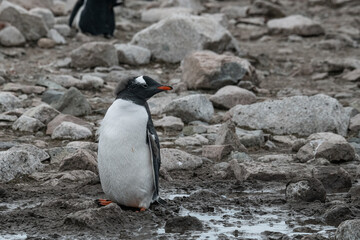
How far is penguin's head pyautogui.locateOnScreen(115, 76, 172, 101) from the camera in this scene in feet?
16.4

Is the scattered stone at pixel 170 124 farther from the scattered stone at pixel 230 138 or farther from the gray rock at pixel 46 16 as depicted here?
the gray rock at pixel 46 16

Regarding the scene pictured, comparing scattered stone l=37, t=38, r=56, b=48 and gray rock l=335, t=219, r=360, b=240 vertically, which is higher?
gray rock l=335, t=219, r=360, b=240

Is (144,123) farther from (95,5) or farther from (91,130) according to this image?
(95,5)

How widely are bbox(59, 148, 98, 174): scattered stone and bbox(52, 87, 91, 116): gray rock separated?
210 cm

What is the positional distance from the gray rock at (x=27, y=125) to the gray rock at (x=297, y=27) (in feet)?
25.8

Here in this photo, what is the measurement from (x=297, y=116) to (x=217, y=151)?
5.00ft

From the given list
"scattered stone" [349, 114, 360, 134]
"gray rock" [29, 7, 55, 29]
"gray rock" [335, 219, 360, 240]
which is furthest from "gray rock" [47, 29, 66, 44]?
"gray rock" [335, 219, 360, 240]

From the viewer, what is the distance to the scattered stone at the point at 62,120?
729 centimetres

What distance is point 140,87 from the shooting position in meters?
5.02

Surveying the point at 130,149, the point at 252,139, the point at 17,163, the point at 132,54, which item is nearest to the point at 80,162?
the point at 17,163

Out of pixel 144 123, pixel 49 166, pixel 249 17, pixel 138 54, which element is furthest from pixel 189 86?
pixel 249 17

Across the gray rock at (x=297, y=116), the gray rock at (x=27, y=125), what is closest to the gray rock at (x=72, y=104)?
the gray rock at (x=27, y=125)

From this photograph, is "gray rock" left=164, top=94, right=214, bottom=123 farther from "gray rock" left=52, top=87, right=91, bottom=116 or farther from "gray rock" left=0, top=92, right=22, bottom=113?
"gray rock" left=0, top=92, right=22, bottom=113

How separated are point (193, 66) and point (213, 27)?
7.28 feet
